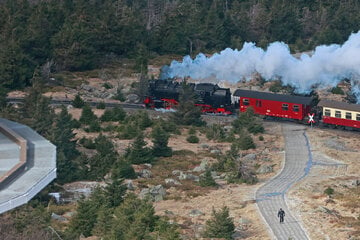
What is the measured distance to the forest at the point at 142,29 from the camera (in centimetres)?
12344

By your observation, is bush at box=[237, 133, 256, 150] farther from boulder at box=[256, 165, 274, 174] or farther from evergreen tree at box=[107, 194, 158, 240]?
evergreen tree at box=[107, 194, 158, 240]

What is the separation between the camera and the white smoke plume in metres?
96.5

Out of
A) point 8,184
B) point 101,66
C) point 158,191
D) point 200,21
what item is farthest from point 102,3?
point 8,184

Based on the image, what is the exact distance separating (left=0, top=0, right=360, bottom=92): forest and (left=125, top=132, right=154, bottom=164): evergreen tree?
33.4 meters

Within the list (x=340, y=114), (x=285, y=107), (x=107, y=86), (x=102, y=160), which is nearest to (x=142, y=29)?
(x=107, y=86)

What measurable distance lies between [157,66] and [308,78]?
3584 cm

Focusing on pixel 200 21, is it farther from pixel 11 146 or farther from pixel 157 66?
pixel 11 146

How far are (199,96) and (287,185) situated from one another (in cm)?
3171

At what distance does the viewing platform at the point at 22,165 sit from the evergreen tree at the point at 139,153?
13940 mm

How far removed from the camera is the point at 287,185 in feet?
233

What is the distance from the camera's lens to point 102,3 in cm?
15738

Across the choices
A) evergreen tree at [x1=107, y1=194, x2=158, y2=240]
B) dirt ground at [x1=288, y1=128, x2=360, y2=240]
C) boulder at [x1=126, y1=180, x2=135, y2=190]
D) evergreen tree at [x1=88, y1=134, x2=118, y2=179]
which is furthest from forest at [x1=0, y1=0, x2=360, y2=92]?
evergreen tree at [x1=107, y1=194, x2=158, y2=240]

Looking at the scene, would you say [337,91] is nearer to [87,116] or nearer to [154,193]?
[87,116]

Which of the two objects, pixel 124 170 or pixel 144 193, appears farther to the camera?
pixel 124 170
